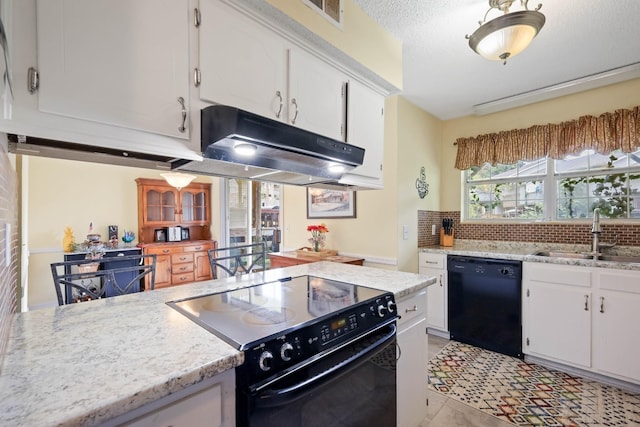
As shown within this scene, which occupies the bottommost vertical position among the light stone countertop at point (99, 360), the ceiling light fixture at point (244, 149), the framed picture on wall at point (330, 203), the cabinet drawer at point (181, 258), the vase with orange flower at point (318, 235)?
the cabinet drawer at point (181, 258)

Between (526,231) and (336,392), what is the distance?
2.95 meters

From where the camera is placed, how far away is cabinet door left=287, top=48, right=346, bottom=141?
4.69 ft

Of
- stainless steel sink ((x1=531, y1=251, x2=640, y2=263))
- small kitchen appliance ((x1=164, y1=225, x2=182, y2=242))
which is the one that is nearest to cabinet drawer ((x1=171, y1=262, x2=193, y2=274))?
small kitchen appliance ((x1=164, y1=225, x2=182, y2=242))

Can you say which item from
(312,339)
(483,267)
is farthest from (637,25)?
(312,339)

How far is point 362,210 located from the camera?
314cm

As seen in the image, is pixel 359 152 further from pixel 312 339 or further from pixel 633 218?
pixel 633 218

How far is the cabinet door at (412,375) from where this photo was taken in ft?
4.83

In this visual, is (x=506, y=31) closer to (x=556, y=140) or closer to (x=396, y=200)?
(x=396, y=200)

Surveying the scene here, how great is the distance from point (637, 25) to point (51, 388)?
336 centimetres

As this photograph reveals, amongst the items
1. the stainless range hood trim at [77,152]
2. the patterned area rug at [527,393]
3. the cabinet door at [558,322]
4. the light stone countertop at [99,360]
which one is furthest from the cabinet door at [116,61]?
the cabinet door at [558,322]

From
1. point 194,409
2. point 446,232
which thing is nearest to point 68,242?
point 194,409

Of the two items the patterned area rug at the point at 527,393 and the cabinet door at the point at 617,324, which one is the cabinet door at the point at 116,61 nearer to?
the patterned area rug at the point at 527,393

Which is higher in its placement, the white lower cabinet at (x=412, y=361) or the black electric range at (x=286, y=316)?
the black electric range at (x=286, y=316)

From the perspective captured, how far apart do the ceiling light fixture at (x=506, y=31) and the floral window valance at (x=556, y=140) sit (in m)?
1.72
